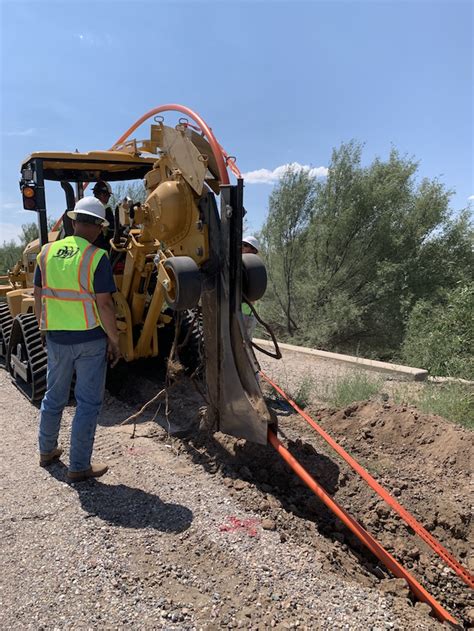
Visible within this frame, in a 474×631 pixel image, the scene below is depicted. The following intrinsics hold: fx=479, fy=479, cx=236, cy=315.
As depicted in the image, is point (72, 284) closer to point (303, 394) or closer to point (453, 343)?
point (303, 394)

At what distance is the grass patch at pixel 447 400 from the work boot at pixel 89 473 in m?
3.52

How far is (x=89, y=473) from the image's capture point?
3.73 metres

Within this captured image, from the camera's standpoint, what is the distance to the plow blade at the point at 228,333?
12.1 feet

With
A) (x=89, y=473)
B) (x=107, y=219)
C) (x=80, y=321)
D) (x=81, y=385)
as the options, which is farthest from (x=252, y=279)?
(x=107, y=219)

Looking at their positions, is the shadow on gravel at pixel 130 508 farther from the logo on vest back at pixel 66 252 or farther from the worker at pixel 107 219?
the worker at pixel 107 219

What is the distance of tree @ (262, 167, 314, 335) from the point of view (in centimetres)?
1260

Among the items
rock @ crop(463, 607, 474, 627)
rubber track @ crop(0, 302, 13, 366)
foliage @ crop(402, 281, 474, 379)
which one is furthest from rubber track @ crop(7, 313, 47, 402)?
foliage @ crop(402, 281, 474, 379)

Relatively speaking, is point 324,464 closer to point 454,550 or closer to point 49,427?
point 454,550

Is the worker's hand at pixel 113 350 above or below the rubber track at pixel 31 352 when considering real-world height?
above

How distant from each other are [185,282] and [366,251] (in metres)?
9.32

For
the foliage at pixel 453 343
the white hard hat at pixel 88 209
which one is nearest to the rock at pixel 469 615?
the white hard hat at pixel 88 209

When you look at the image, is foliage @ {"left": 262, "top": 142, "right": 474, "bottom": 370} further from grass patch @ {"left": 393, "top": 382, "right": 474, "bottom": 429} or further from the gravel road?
the gravel road

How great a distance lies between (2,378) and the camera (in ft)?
23.3

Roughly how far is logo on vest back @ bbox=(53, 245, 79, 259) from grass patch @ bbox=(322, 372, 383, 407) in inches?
144
